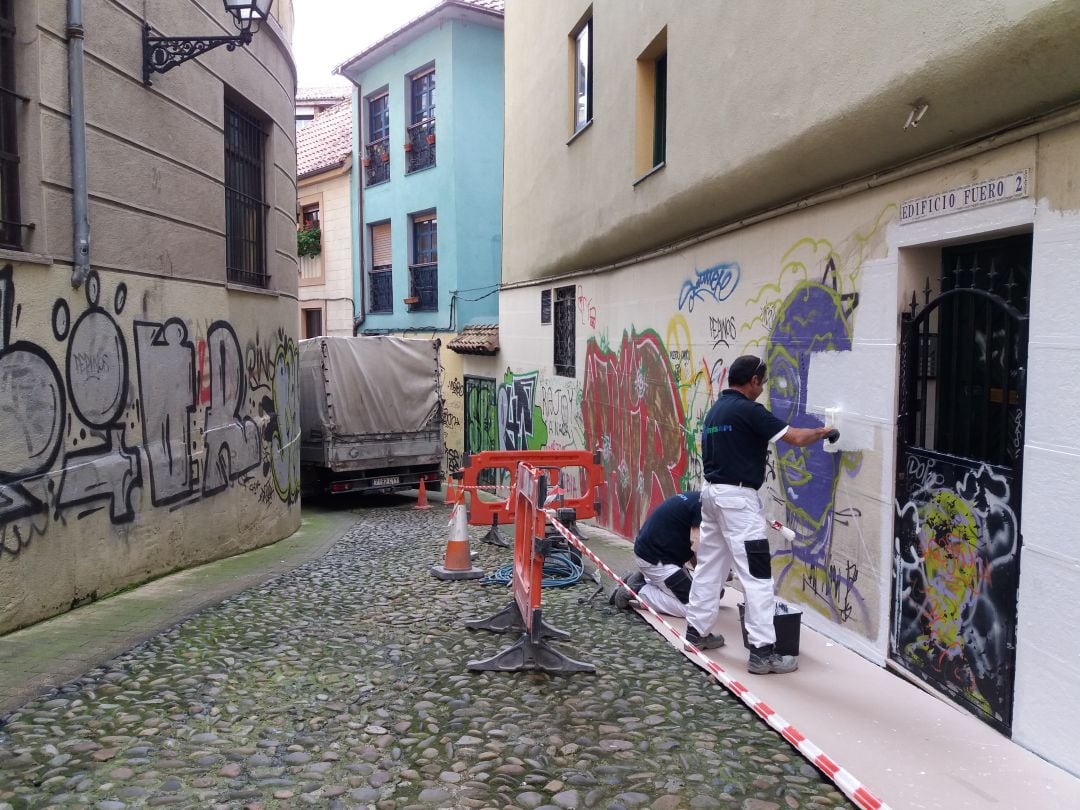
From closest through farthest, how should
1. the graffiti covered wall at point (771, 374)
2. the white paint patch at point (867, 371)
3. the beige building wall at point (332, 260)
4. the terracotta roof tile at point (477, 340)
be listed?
the white paint patch at point (867, 371), the graffiti covered wall at point (771, 374), the terracotta roof tile at point (477, 340), the beige building wall at point (332, 260)

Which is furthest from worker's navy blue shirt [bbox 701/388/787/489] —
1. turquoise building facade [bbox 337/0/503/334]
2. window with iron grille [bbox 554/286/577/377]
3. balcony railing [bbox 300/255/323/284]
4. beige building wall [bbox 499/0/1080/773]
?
balcony railing [bbox 300/255/323/284]

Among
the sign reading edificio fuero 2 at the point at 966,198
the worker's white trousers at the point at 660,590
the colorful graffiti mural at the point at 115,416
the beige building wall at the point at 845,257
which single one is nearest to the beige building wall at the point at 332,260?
the beige building wall at the point at 845,257

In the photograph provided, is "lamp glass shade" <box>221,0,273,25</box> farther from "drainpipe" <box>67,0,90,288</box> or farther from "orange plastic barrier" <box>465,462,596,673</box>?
"orange plastic barrier" <box>465,462,596,673</box>

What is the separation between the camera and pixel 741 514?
5.09 meters

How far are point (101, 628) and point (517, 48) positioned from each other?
11422 millimetres

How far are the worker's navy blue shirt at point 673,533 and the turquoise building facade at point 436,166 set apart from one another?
13.3 m

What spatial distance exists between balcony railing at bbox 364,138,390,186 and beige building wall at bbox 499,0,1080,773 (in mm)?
12098

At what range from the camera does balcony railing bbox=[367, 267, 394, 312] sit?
71.7ft

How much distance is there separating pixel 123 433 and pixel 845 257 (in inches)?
203

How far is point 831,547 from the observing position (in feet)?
18.2

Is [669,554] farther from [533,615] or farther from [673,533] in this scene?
[533,615]

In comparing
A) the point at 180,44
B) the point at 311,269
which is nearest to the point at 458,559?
the point at 180,44

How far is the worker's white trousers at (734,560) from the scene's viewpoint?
4973 millimetres

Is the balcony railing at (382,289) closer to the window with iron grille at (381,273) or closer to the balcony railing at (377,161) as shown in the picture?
the window with iron grille at (381,273)
